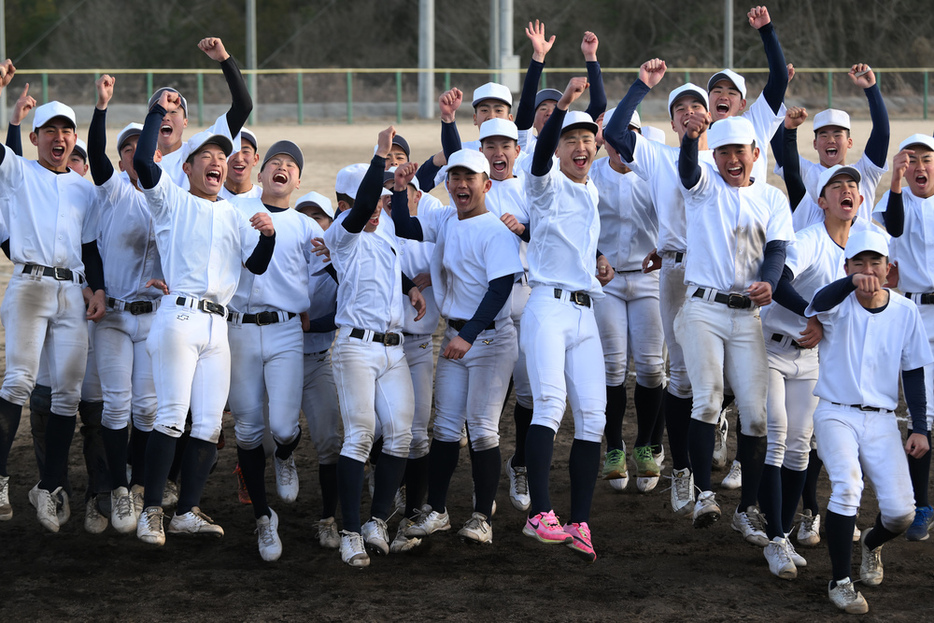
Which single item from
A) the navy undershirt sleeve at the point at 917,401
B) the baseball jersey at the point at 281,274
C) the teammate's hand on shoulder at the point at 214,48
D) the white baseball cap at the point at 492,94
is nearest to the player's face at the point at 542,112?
the white baseball cap at the point at 492,94

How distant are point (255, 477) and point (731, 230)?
9.57ft

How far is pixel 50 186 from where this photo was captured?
6445 mm

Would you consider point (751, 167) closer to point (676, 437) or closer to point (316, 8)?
point (676, 437)

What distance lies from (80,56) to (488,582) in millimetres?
37998

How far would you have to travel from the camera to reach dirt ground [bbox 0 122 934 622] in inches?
215

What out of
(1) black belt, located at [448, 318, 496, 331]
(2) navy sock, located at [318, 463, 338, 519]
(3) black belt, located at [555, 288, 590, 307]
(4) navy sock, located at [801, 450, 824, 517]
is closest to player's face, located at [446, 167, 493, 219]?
(1) black belt, located at [448, 318, 496, 331]

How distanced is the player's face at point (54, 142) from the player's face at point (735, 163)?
12.0 ft

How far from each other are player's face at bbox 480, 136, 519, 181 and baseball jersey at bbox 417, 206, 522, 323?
49 cm

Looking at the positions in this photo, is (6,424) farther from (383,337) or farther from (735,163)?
(735,163)

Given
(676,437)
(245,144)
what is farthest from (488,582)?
(245,144)

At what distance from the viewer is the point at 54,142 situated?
21.3 feet

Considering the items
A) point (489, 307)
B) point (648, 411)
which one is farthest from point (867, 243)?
point (648, 411)

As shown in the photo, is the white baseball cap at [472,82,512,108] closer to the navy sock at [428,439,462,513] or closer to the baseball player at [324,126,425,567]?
the baseball player at [324,126,425,567]

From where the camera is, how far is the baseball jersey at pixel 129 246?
645 centimetres
